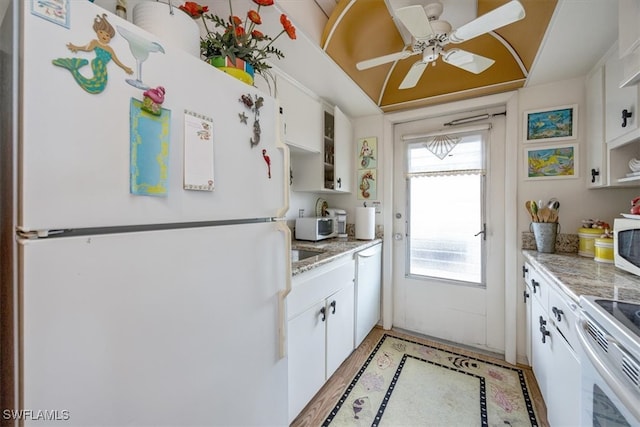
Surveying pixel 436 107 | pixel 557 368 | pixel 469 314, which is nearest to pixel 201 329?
pixel 557 368

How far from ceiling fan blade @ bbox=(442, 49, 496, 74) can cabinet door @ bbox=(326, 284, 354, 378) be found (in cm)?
165

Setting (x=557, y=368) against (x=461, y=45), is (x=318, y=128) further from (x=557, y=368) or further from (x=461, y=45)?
(x=557, y=368)

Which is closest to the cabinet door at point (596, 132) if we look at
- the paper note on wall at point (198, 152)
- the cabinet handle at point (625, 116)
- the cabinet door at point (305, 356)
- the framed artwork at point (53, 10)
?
the cabinet handle at point (625, 116)

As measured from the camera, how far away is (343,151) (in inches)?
101

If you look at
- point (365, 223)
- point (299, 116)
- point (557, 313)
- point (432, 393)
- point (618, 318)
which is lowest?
point (432, 393)

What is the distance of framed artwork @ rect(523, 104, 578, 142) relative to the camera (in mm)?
1912

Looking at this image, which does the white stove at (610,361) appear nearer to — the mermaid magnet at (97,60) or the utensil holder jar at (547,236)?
the utensil holder jar at (547,236)

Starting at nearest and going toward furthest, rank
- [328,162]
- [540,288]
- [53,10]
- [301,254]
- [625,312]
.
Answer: [53,10] < [625,312] < [540,288] < [301,254] < [328,162]

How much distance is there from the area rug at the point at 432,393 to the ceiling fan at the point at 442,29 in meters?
2.15

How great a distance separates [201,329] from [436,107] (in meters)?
2.58

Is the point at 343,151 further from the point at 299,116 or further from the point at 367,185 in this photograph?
the point at 299,116

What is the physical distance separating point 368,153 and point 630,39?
1.85 m

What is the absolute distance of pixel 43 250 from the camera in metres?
0.50

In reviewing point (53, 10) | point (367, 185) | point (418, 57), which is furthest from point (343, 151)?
point (53, 10)
